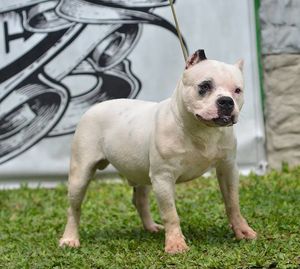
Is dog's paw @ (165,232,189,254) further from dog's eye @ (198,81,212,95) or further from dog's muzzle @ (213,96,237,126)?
dog's eye @ (198,81,212,95)

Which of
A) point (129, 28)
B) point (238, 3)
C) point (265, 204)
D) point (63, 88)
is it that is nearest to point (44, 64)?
point (63, 88)

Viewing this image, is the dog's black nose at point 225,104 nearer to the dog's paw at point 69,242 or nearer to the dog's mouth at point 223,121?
the dog's mouth at point 223,121

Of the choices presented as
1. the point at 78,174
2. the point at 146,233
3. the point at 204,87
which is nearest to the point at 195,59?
the point at 204,87

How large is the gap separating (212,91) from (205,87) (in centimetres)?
6

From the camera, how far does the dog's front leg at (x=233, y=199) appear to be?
24.2 ft

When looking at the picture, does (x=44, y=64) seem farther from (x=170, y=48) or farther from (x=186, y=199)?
(x=186, y=199)

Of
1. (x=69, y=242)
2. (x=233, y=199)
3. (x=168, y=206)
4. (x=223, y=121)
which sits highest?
(x=223, y=121)

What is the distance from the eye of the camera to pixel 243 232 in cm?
742

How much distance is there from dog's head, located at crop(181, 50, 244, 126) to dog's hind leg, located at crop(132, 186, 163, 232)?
1581 mm

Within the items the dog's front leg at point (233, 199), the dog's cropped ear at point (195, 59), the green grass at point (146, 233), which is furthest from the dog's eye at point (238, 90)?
the green grass at point (146, 233)

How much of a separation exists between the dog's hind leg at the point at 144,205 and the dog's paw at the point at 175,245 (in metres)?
1.18

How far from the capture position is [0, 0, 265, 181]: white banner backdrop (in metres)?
11.0

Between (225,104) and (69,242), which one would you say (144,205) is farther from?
(225,104)

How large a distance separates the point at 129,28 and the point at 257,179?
7.69 feet
